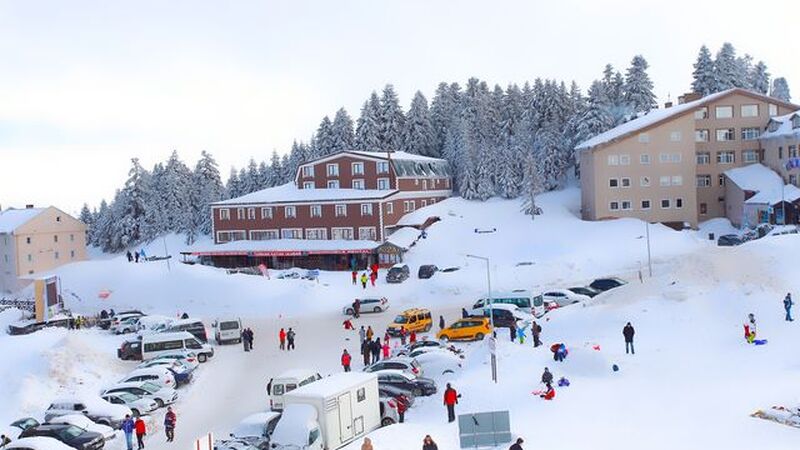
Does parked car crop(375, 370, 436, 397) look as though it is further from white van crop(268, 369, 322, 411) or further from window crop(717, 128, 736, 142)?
window crop(717, 128, 736, 142)

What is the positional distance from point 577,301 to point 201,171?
233 ft

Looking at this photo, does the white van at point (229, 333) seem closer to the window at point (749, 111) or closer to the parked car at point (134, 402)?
the parked car at point (134, 402)

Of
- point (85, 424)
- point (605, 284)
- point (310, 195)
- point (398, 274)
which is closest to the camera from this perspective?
point (85, 424)

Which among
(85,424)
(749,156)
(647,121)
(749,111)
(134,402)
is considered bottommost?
(134,402)

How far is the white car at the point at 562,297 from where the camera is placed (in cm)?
4497

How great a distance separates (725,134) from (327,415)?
202 ft

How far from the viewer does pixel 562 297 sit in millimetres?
45281

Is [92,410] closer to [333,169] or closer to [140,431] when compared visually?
[140,431]

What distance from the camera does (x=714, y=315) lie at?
3447cm

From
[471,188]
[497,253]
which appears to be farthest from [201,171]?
[497,253]

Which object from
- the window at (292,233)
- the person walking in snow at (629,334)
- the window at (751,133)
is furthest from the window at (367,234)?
the person walking in snow at (629,334)

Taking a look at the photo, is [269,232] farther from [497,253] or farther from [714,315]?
[714,315]

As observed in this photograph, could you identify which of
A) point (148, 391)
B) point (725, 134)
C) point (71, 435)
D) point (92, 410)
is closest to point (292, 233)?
point (148, 391)

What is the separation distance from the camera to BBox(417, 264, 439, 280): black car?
57.5 metres
